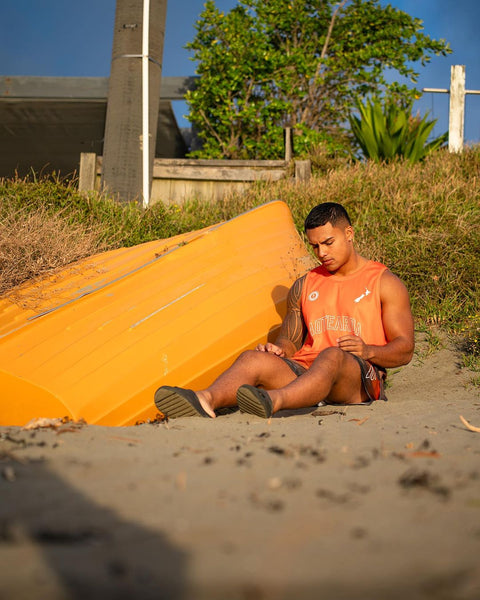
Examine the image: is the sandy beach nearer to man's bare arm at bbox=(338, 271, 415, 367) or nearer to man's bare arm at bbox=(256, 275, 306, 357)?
man's bare arm at bbox=(338, 271, 415, 367)

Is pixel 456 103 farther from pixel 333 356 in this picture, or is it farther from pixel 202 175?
pixel 333 356

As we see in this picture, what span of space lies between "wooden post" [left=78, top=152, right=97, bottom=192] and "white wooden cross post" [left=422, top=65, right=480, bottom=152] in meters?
6.14

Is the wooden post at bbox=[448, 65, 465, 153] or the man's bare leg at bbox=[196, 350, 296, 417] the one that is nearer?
the man's bare leg at bbox=[196, 350, 296, 417]

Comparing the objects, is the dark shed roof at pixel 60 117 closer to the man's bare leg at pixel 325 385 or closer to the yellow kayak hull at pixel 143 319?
the yellow kayak hull at pixel 143 319

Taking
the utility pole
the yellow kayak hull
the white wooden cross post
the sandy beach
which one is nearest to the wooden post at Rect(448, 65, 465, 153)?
the white wooden cross post

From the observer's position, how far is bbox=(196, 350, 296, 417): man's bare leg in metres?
2.89

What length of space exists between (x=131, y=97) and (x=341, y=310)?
16.5ft

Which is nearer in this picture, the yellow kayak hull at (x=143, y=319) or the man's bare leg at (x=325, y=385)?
the man's bare leg at (x=325, y=385)

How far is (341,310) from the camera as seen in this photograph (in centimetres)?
326

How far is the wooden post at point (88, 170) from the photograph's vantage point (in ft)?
26.6

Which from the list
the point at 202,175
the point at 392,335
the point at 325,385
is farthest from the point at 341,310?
the point at 202,175

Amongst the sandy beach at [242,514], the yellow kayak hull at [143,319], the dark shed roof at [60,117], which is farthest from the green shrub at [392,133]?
the sandy beach at [242,514]

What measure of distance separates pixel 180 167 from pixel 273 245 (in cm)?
475

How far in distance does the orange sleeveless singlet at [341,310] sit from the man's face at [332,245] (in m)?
0.11
